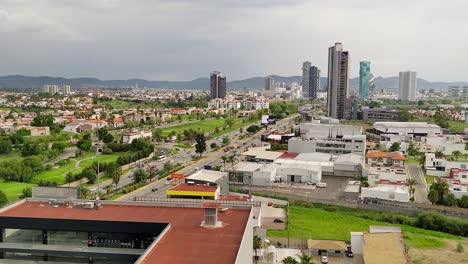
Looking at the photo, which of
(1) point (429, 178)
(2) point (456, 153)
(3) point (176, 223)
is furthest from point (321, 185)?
(3) point (176, 223)

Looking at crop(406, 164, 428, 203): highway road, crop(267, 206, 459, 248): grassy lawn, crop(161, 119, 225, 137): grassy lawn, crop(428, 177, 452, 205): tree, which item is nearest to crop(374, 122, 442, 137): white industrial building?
crop(406, 164, 428, 203): highway road

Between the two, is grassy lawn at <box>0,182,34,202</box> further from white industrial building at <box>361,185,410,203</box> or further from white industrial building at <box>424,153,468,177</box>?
white industrial building at <box>424,153,468,177</box>

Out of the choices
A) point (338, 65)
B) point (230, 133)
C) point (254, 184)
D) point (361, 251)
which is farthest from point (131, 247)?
point (338, 65)

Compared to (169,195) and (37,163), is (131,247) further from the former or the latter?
(37,163)

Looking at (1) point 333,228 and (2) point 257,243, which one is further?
(1) point 333,228

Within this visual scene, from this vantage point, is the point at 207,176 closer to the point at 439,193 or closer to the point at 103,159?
the point at 439,193

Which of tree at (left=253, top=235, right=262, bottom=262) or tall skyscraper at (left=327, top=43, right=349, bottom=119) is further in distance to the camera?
tall skyscraper at (left=327, top=43, right=349, bottom=119)

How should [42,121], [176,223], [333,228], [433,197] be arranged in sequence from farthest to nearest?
1. [42,121]
2. [433,197]
3. [333,228]
4. [176,223]
